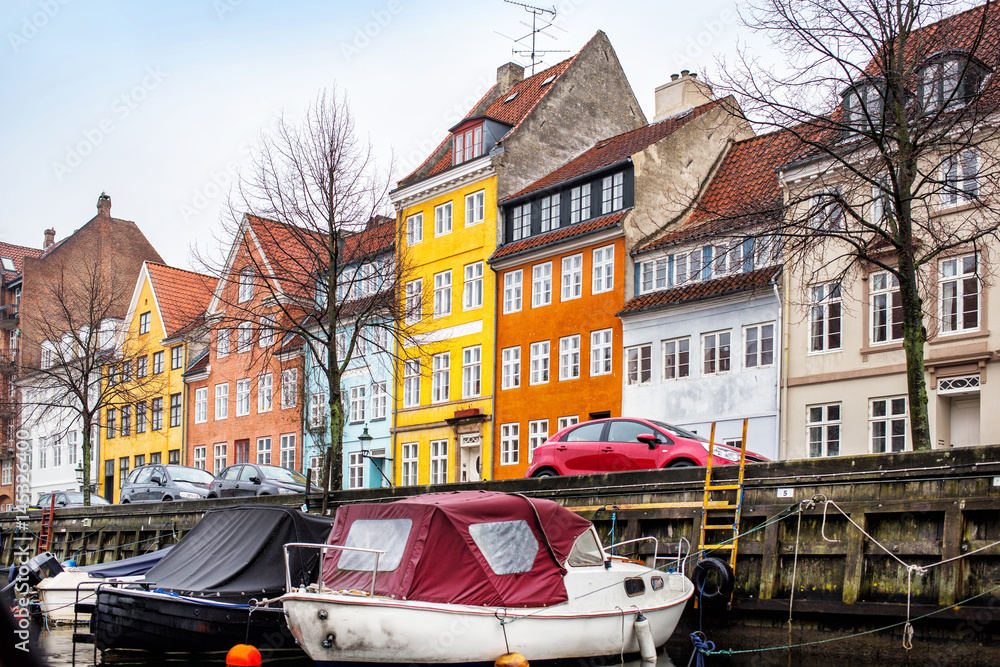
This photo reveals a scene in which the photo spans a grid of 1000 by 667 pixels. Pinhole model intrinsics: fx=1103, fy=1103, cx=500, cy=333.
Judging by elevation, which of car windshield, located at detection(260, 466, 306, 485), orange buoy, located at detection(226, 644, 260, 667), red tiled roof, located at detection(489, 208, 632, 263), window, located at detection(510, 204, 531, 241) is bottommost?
orange buoy, located at detection(226, 644, 260, 667)

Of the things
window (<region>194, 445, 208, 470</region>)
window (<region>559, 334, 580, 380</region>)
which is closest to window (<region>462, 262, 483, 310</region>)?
window (<region>559, 334, 580, 380</region>)

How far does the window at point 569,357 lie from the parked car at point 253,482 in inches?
355

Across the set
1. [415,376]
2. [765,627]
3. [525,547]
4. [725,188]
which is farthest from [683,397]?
[525,547]

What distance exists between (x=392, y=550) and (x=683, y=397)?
1834 centimetres

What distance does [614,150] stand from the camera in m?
38.7

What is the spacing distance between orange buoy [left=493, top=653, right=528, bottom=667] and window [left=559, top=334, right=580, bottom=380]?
22.4 m

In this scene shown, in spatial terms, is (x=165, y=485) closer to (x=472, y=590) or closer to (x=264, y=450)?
(x=264, y=450)

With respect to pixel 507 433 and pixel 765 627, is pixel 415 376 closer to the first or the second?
pixel 507 433

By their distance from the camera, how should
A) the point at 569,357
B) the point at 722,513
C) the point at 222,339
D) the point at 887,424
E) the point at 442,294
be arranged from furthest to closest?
the point at 442,294, the point at 569,357, the point at 222,339, the point at 887,424, the point at 722,513

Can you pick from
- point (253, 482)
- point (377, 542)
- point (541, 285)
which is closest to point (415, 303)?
point (541, 285)

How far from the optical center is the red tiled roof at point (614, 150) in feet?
120

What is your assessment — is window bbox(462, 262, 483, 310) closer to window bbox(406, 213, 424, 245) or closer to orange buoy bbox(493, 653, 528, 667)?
window bbox(406, 213, 424, 245)

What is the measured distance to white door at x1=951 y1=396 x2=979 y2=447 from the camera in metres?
24.3

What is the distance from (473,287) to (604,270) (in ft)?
21.3
